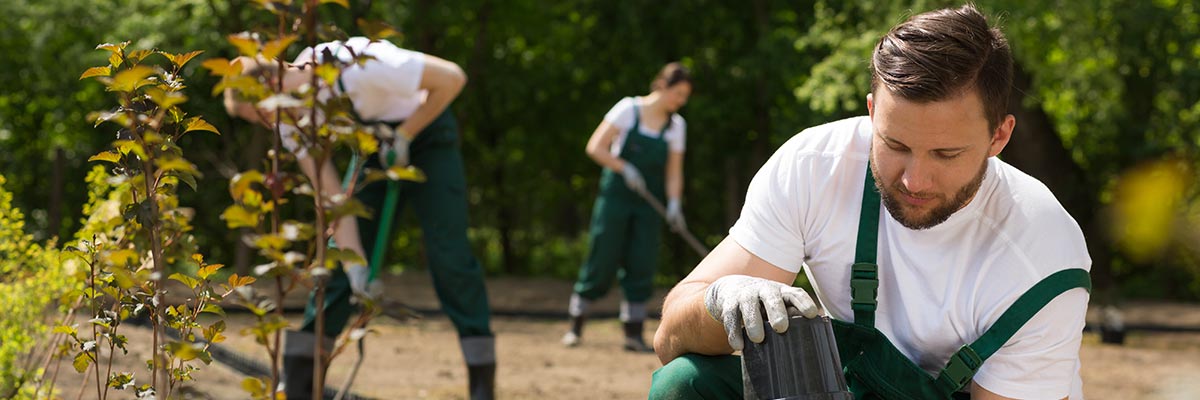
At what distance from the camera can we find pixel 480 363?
4.13 meters

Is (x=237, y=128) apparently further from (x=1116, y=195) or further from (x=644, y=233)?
(x=1116, y=195)

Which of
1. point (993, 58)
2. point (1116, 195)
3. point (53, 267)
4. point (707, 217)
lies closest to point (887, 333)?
point (993, 58)

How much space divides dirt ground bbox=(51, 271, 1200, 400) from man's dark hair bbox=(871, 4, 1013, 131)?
2.64 metres

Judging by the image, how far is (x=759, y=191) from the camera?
2.27 meters

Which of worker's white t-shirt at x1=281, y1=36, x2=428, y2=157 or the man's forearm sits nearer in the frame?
the man's forearm

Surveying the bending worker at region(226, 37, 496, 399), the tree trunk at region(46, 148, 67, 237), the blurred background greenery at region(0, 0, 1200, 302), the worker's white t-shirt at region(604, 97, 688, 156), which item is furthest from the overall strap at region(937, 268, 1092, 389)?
the tree trunk at region(46, 148, 67, 237)

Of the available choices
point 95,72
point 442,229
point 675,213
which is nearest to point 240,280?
point 95,72

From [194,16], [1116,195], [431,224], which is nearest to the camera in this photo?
[431,224]

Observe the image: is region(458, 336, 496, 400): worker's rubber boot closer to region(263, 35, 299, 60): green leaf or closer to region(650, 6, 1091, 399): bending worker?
region(650, 6, 1091, 399): bending worker

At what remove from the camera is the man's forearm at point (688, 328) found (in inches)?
86.7

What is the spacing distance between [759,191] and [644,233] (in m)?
4.55

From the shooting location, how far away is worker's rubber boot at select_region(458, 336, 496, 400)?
13.5ft

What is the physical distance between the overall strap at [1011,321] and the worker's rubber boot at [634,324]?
482cm

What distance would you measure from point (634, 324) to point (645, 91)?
6293 mm
